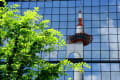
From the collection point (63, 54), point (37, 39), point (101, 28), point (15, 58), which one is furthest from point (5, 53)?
point (101, 28)

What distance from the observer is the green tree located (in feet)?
61.6

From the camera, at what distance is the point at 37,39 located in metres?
19.1

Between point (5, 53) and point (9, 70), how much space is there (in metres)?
1.08

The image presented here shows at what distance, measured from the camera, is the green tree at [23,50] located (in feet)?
61.6

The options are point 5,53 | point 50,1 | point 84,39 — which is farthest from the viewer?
point 84,39

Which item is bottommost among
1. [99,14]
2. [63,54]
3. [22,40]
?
[63,54]

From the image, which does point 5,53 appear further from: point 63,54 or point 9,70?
point 63,54

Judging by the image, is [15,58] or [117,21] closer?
[15,58]

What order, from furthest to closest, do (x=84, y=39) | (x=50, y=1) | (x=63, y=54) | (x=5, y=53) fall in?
(x=84, y=39)
(x=50, y=1)
(x=63, y=54)
(x=5, y=53)

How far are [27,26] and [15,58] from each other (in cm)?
215

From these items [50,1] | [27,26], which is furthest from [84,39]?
[27,26]

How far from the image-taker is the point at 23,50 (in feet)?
61.1

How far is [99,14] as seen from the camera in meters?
52.4

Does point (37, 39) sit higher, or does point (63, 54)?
point (37, 39)
